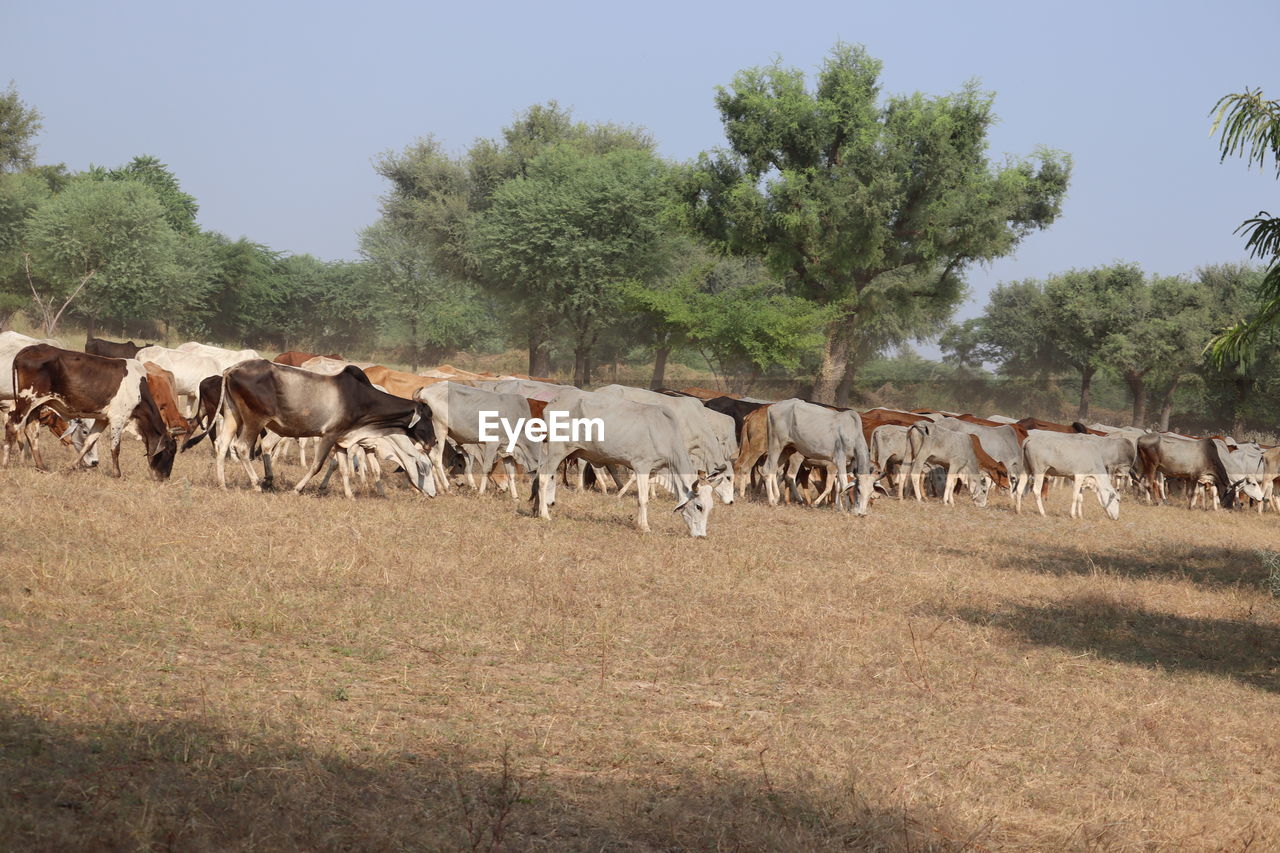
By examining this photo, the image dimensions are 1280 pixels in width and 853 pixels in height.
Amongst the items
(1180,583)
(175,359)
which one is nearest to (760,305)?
(175,359)

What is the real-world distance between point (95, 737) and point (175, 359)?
67.0 ft

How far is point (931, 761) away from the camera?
7070mm

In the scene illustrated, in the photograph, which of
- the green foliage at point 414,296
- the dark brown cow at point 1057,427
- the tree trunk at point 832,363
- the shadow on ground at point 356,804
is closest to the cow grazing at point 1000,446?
the dark brown cow at point 1057,427

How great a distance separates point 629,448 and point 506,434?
121 inches

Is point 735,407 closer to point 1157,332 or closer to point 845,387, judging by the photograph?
point 845,387

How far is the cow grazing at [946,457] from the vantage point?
23.8m

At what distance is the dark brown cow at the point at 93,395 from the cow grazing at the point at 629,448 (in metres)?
5.60

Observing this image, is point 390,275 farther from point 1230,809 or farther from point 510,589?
point 1230,809

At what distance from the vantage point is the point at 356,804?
551cm

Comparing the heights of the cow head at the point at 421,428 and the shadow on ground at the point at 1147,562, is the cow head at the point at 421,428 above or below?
above

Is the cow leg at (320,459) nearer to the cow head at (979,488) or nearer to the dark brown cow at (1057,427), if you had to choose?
the cow head at (979,488)

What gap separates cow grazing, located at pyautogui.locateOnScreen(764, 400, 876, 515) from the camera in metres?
21.0

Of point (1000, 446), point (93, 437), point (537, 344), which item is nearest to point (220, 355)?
point (93, 437)

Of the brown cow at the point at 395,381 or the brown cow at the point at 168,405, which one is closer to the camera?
the brown cow at the point at 168,405
